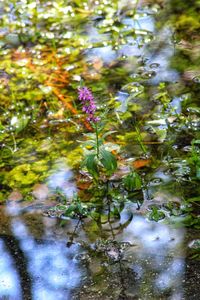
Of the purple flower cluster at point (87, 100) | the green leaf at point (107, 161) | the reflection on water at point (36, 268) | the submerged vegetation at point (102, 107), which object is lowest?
the submerged vegetation at point (102, 107)

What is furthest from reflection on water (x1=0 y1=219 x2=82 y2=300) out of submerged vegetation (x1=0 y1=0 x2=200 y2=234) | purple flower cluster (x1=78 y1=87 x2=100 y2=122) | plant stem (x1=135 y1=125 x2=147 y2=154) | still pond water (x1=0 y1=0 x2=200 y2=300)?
plant stem (x1=135 y1=125 x2=147 y2=154)

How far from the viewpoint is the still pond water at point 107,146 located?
2164 millimetres

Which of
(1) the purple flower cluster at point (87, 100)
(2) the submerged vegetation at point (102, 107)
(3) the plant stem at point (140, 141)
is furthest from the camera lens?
(3) the plant stem at point (140, 141)

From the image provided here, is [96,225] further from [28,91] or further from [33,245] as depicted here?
[28,91]

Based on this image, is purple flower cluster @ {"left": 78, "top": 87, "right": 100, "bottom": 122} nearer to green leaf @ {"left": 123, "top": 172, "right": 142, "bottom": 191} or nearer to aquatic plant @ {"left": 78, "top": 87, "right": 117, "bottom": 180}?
aquatic plant @ {"left": 78, "top": 87, "right": 117, "bottom": 180}

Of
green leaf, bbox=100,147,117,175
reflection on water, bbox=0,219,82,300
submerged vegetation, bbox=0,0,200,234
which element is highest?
green leaf, bbox=100,147,117,175

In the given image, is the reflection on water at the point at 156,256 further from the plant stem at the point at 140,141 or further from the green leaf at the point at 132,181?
the plant stem at the point at 140,141

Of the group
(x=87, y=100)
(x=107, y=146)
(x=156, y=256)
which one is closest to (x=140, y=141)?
(x=107, y=146)

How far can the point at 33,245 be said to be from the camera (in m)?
2.36

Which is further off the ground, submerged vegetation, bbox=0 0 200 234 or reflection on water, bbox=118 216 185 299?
reflection on water, bbox=118 216 185 299

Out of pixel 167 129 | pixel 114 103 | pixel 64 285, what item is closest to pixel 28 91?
pixel 114 103

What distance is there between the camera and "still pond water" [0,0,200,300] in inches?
85.2

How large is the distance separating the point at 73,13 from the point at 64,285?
2721mm

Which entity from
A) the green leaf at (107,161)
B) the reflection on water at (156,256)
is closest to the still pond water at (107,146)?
the reflection on water at (156,256)
